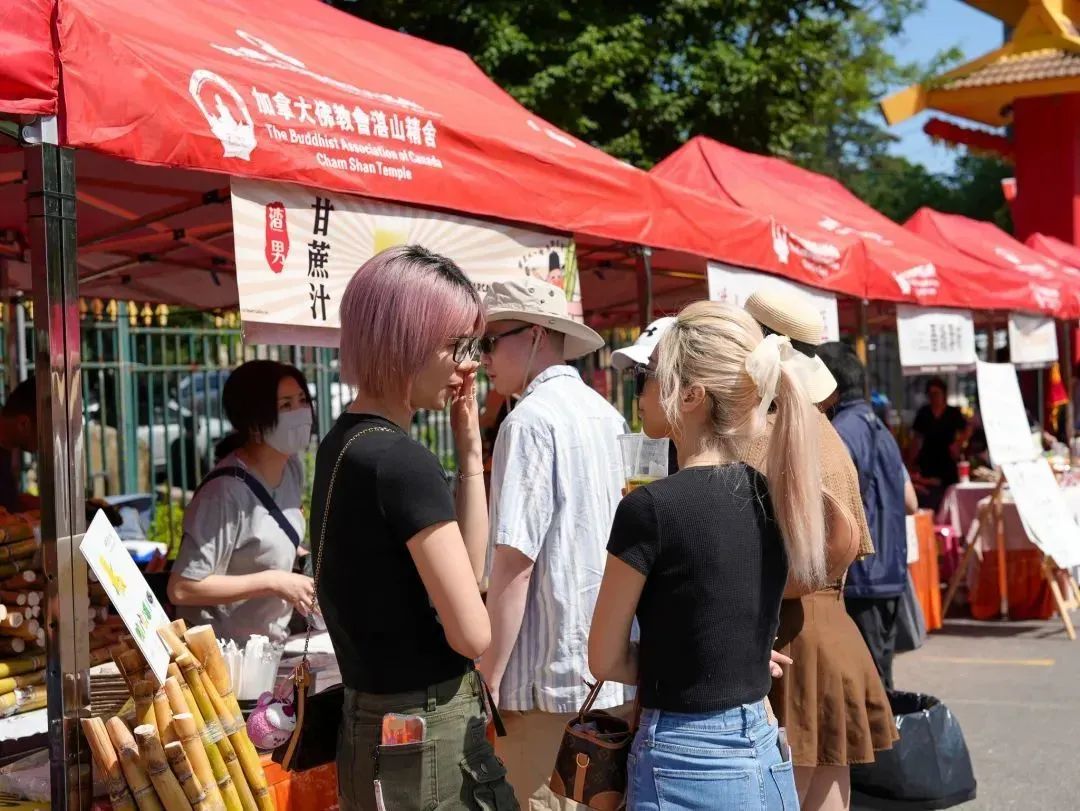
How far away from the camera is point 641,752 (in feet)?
8.05

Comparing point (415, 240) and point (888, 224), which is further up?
point (888, 224)

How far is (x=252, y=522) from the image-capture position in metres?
3.89

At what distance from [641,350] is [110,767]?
1.72 meters

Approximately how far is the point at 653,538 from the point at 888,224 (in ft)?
27.1

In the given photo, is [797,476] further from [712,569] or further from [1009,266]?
[1009,266]

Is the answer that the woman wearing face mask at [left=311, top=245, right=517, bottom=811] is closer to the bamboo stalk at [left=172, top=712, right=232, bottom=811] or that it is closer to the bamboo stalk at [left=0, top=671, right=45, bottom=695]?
the bamboo stalk at [left=172, top=712, right=232, bottom=811]

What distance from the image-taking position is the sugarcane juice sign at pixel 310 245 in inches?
130

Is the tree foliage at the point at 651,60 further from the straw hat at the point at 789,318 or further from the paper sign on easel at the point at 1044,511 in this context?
the straw hat at the point at 789,318

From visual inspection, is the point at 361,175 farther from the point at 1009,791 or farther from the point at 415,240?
the point at 1009,791

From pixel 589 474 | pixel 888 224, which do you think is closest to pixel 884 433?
pixel 589 474

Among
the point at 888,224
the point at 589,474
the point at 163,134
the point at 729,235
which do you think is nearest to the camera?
the point at 163,134

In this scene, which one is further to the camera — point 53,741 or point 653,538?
point 53,741

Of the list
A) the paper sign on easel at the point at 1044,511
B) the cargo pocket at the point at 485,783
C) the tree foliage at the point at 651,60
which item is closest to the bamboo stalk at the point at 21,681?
the cargo pocket at the point at 485,783

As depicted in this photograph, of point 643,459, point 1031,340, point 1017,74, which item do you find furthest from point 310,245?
point 1017,74
